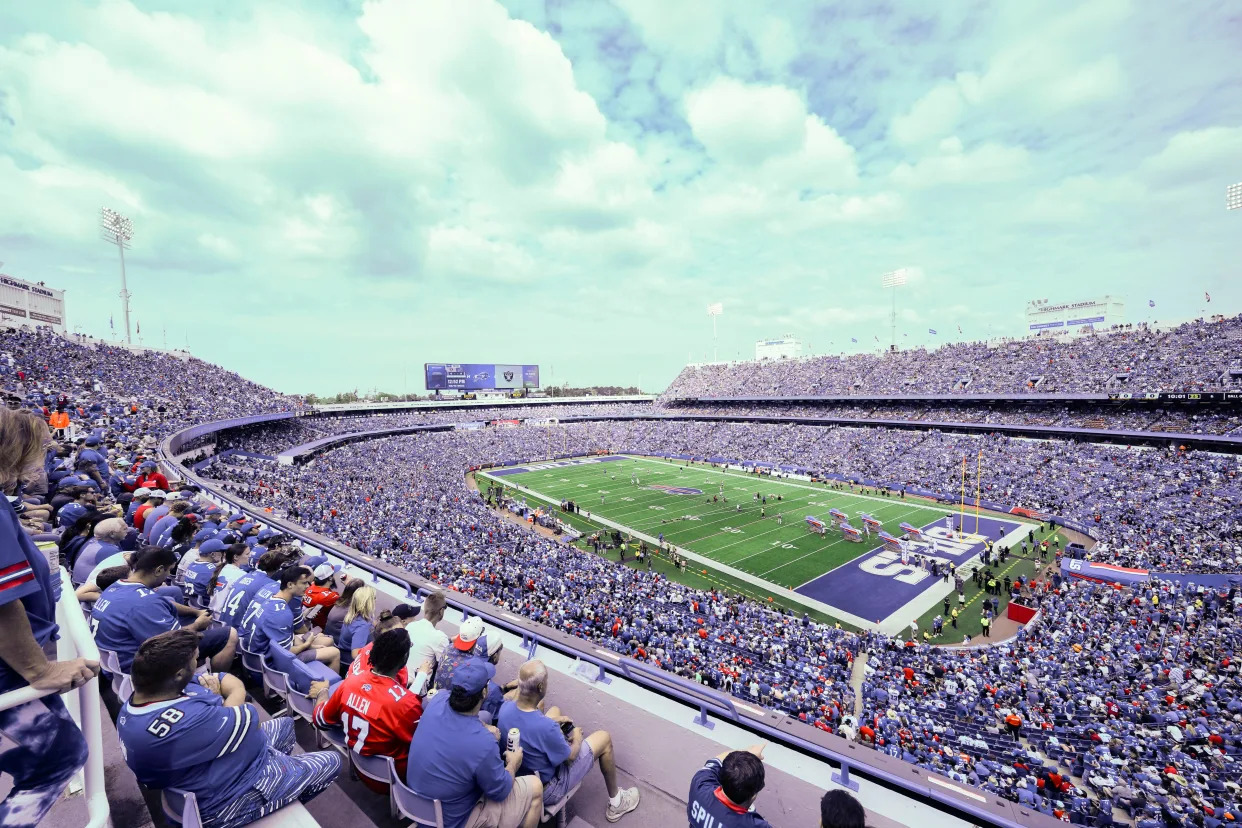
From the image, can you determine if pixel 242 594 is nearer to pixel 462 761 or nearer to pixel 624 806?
pixel 462 761

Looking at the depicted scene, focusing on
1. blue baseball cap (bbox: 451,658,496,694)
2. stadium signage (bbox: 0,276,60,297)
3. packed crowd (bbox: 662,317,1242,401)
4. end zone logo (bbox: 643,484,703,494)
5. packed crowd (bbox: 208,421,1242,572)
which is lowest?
end zone logo (bbox: 643,484,703,494)

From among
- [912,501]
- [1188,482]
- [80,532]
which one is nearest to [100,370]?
[80,532]

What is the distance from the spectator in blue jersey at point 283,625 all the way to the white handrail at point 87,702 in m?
2.10

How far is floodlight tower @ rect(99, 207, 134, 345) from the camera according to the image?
4503 centimetres

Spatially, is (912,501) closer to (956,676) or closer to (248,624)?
(956,676)

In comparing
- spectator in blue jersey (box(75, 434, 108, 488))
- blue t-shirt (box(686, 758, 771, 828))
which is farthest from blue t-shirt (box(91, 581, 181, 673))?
spectator in blue jersey (box(75, 434, 108, 488))

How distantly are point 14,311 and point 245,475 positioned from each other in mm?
35081

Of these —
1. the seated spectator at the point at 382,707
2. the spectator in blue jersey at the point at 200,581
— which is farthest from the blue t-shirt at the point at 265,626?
the seated spectator at the point at 382,707

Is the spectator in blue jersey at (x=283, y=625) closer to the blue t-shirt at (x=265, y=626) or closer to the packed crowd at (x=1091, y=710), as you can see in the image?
the blue t-shirt at (x=265, y=626)

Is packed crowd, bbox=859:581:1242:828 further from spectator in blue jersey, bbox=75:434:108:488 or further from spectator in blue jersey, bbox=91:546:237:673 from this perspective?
spectator in blue jersey, bbox=75:434:108:488

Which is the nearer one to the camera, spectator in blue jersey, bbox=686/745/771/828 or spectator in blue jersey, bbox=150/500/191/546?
spectator in blue jersey, bbox=686/745/771/828

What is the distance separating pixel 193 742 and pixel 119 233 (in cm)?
6355

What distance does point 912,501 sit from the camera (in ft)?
128

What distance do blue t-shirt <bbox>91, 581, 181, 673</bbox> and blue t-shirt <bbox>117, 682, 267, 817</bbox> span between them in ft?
5.63
